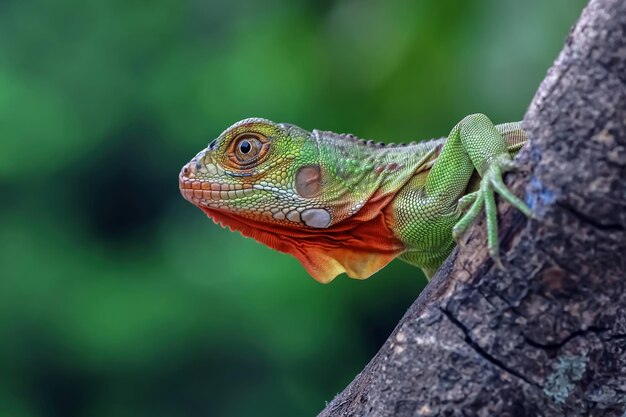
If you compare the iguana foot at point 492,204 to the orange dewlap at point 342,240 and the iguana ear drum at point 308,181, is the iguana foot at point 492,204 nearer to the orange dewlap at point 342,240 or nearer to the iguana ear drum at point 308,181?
the orange dewlap at point 342,240

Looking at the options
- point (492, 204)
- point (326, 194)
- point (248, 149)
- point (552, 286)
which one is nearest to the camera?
point (552, 286)

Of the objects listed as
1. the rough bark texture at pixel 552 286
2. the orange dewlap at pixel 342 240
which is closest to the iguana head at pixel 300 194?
the orange dewlap at pixel 342 240

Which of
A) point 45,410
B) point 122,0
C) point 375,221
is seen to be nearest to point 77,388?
point 45,410

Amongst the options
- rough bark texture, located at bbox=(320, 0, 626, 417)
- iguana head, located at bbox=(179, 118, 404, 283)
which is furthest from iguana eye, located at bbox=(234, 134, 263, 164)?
rough bark texture, located at bbox=(320, 0, 626, 417)

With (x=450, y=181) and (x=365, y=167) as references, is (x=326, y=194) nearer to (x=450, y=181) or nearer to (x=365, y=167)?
(x=365, y=167)

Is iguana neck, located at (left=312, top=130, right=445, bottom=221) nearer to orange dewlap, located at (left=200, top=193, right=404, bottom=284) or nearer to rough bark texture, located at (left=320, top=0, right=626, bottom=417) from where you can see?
orange dewlap, located at (left=200, top=193, right=404, bottom=284)

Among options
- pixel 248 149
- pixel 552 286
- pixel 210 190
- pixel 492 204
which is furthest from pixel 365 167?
pixel 552 286
